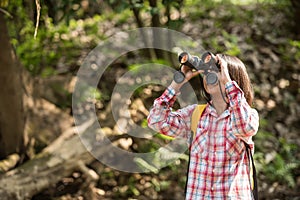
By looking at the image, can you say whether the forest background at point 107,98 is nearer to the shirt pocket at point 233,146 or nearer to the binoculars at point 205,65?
the binoculars at point 205,65

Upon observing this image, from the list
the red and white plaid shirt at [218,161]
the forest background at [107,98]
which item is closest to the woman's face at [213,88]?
the red and white plaid shirt at [218,161]

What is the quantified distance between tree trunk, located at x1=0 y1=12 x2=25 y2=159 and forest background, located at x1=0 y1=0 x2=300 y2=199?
1 centimetres

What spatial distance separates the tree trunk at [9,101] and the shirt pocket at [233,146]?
299cm

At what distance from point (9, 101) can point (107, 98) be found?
153cm

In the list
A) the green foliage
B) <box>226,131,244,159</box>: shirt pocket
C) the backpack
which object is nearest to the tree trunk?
the green foliage

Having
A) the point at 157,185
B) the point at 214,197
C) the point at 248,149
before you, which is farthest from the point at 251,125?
the point at 157,185

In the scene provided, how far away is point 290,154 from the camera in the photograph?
5.83 m

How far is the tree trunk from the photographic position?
5133mm

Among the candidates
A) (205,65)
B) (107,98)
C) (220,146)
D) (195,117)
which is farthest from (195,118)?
(107,98)

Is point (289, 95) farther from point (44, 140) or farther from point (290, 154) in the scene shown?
point (44, 140)

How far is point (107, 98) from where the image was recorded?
256 inches

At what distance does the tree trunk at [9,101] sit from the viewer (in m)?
5.13

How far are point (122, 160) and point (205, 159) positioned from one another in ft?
9.10

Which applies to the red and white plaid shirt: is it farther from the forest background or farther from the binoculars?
the forest background
